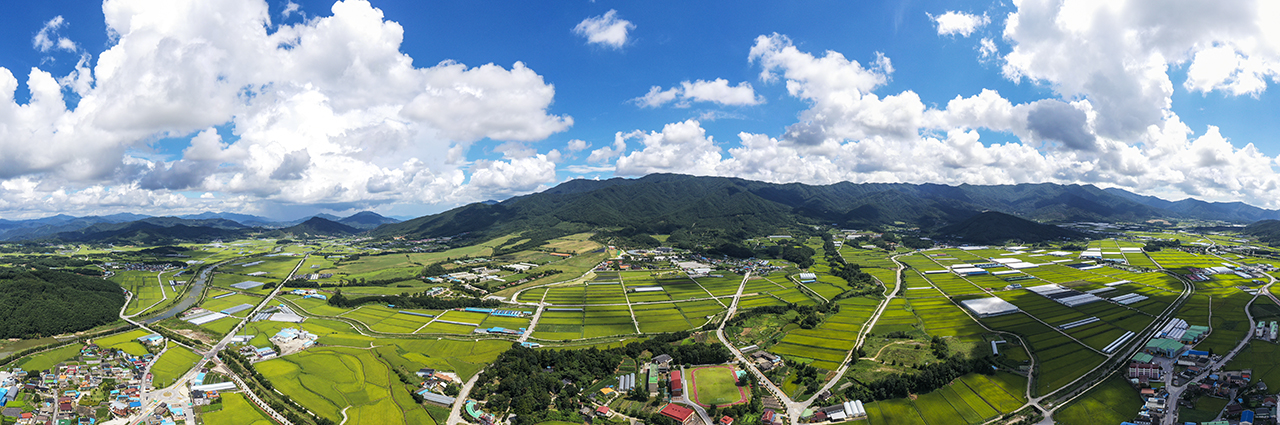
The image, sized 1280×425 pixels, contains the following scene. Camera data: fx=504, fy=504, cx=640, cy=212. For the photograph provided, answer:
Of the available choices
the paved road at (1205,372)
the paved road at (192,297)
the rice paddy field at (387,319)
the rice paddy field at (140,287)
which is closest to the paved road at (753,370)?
the paved road at (1205,372)

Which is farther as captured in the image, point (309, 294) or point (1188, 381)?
point (309, 294)

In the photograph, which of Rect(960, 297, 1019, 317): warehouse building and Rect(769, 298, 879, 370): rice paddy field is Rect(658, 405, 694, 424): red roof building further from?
Rect(960, 297, 1019, 317): warehouse building

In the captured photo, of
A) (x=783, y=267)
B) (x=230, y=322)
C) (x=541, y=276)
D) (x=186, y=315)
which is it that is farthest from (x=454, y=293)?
(x=783, y=267)

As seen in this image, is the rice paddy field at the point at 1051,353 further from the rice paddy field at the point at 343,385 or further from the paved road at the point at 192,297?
the paved road at the point at 192,297

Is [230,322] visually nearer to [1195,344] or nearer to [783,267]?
[783,267]

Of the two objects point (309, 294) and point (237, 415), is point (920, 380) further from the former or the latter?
point (309, 294)

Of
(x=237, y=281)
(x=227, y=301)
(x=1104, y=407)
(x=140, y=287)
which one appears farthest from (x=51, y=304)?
(x=1104, y=407)

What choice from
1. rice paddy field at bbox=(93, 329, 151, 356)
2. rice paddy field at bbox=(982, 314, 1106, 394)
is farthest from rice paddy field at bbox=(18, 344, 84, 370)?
rice paddy field at bbox=(982, 314, 1106, 394)
